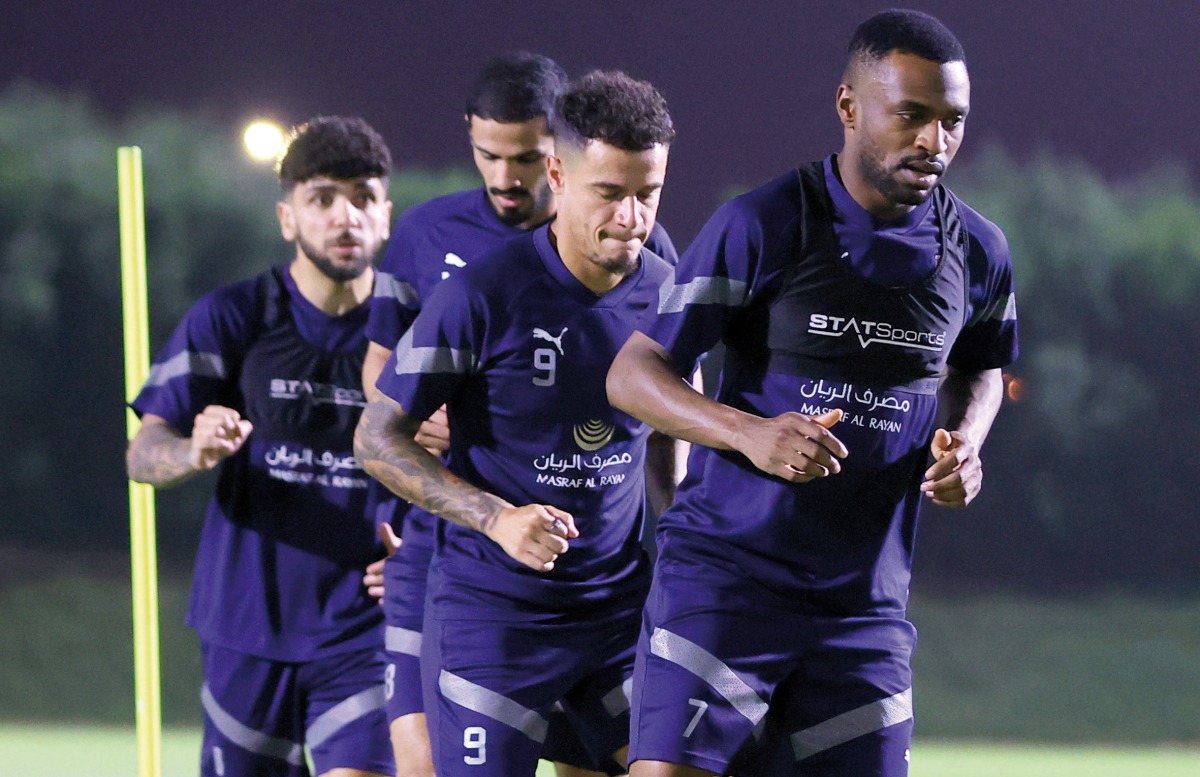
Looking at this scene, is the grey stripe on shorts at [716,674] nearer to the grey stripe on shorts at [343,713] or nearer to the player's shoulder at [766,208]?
the player's shoulder at [766,208]

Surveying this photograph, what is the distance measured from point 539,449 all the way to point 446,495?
179 mm

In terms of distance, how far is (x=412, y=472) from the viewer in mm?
2557

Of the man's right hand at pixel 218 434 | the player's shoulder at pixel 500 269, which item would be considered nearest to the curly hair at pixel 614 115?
the player's shoulder at pixel 500 269

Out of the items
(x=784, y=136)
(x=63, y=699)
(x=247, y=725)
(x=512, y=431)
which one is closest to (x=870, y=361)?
(x=512, y=431)

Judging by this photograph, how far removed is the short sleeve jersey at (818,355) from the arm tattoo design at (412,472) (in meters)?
0.37

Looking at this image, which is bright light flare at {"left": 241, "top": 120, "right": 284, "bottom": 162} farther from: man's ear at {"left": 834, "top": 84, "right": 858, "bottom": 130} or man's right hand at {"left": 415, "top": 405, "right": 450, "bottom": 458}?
man's ear at {"left": 834, "top": 84, "right": 858, "bottom": 130}

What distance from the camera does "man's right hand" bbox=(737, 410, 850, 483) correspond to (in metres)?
2.00

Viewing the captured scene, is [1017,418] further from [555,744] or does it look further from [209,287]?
[555,744]

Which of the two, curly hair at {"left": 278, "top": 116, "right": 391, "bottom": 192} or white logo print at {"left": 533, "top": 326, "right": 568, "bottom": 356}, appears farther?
curly hair at {"left": 278, "top": 116, "right": 391, "bottom": 192}

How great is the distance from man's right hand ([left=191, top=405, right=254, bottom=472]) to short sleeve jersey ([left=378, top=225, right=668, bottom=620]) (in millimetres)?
398

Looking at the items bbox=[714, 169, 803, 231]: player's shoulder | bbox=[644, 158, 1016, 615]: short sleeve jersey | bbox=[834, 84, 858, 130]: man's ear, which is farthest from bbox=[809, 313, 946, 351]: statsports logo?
bbox=[834, 84, 858, 130]: man's ear

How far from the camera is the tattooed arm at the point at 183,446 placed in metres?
2.86

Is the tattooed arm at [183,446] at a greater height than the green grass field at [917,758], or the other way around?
the tattooed arm at [183,446]

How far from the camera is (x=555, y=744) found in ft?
9.12
